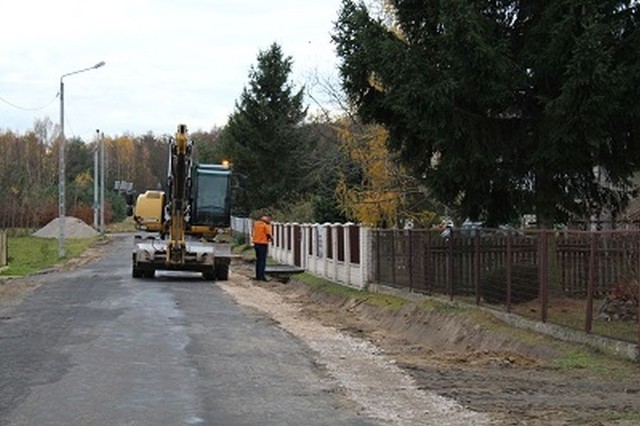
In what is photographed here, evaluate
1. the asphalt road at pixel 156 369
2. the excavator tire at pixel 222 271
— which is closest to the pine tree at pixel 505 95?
the asphalt road at pixel 156 369

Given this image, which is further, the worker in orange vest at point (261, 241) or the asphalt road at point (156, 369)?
the worker in orange vest at point (261, 241)

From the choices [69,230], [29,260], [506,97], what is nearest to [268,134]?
[29,260]

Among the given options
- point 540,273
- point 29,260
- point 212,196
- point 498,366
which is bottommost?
point 29,260

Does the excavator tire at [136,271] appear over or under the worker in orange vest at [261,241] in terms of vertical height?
under

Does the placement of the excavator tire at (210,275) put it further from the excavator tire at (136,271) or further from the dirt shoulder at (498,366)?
the dirt shoulder at (498,366)

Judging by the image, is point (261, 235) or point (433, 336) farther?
point (261, 235)

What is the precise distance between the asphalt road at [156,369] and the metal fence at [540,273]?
3.36 meters

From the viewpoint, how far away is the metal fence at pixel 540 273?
12352mm

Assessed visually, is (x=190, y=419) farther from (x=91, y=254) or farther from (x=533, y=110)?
(x=91, y=254)

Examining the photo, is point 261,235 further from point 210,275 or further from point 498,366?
point 498,366

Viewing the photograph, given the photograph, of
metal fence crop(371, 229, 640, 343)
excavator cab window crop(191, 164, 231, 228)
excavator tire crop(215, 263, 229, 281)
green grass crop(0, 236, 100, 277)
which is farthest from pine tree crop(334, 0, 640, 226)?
green grass crop(0, 236, 100, 277)

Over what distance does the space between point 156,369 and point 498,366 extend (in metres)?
4.28

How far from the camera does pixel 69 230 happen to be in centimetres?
8462

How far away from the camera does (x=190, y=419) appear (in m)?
8.55
